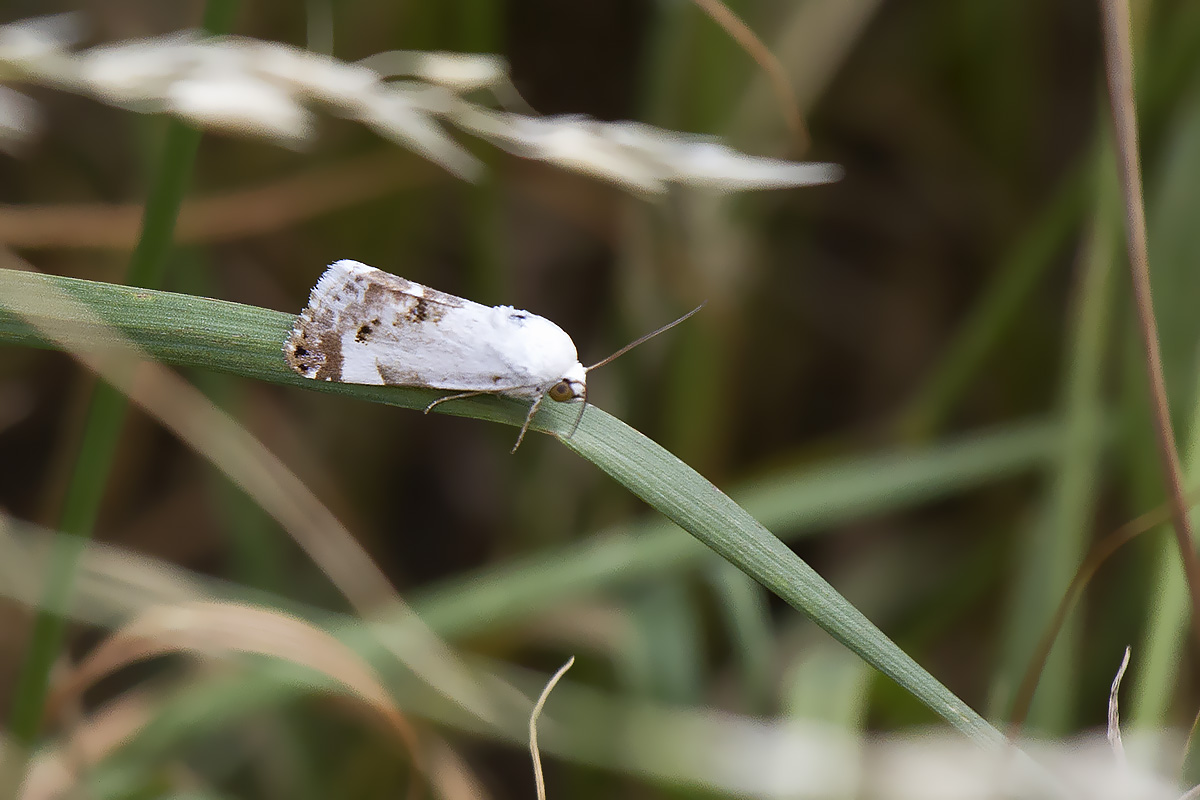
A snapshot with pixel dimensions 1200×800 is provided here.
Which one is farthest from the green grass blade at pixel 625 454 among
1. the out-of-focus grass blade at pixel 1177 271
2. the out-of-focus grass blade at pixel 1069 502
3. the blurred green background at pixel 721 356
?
the out-of-focus grass blade at pixel 1177 271

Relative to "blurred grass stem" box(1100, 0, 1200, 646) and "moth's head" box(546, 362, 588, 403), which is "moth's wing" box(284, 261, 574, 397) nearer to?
"moth's head" box(546, 362, 588, 403)

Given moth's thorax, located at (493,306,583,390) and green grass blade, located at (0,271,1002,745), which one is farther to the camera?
moth's thorax, located at (493,306,583,390)

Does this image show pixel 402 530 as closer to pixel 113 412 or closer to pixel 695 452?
pixel 695 452

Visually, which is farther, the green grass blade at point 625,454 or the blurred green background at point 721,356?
the blurred green background at point 721,356

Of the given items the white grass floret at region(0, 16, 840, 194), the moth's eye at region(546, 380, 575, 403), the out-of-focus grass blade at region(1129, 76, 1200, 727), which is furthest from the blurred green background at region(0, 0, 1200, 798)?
the white grass floret at region(0, 16, 840, 194)

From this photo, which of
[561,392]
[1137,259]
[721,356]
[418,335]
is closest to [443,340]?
[418,335]

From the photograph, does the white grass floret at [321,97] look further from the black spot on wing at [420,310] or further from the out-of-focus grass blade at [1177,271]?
the out-of-focus grass blade at [1177,271]

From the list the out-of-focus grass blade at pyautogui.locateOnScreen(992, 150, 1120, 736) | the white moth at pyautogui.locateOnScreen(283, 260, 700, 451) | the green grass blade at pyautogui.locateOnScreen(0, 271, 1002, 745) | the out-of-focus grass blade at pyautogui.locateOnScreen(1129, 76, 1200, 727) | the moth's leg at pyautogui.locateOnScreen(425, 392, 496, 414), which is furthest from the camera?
the out-of-focus grass blade at pyautogui.locateOnScreen(1129, 76, 1200, 727)
